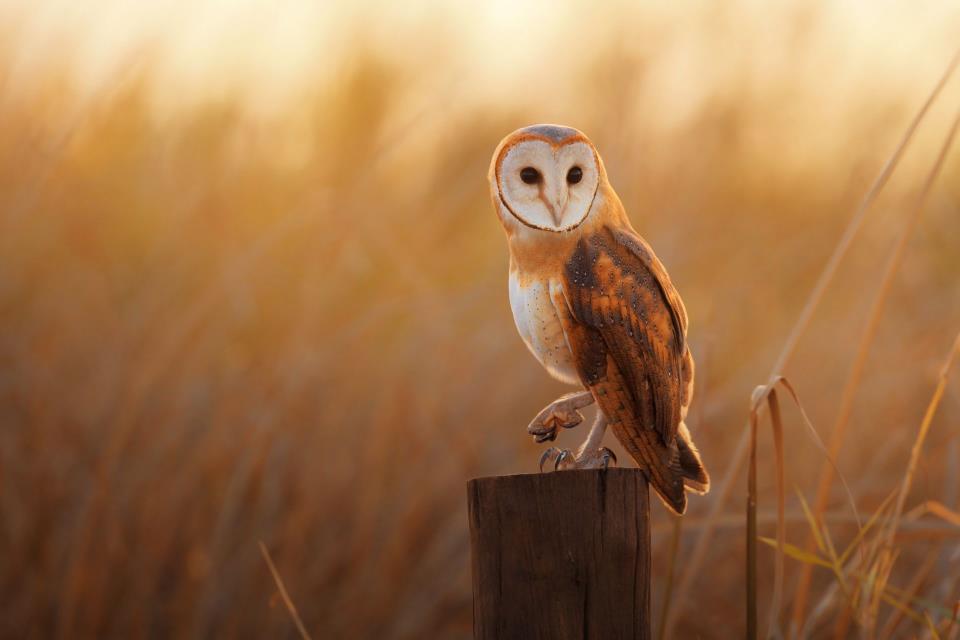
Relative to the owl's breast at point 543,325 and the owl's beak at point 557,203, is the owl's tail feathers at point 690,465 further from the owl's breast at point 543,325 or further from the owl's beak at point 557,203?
the owl's beak at point 557,203

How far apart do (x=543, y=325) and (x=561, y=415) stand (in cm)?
16

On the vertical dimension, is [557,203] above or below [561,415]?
above

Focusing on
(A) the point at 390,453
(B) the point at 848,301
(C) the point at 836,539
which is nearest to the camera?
(A) the point at 390,453

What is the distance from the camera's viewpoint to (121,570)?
8.54ft

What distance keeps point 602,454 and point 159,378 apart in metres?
1.54

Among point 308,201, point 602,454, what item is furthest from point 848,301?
point 602,454

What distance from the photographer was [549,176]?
1.42m

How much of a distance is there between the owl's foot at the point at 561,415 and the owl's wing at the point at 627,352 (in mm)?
103

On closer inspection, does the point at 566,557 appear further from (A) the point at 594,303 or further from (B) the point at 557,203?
(B) the point at 557,203

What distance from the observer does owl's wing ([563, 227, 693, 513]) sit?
4.58ft

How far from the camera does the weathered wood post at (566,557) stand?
1.26 m

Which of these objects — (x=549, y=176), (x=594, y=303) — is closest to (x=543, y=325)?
(x=594, y=303)

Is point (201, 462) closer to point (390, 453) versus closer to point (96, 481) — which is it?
point (96, 481)

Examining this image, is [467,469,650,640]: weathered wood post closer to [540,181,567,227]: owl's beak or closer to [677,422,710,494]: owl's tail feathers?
[677,422,710,494]: owl's tail feathers
